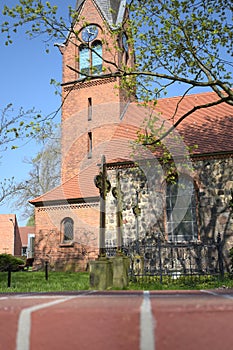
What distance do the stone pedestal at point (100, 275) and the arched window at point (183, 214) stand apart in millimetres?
7123

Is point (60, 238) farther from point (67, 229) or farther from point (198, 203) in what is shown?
point (198, 203)

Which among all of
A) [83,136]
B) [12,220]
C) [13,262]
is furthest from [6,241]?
[83,136]

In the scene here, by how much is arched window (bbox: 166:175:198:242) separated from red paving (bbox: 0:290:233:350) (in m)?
13.8

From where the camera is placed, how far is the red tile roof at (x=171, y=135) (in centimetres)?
1447

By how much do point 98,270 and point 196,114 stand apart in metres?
11.9

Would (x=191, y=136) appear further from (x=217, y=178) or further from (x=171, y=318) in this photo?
(x=171, y=318)

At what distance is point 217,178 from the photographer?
13.7 metres

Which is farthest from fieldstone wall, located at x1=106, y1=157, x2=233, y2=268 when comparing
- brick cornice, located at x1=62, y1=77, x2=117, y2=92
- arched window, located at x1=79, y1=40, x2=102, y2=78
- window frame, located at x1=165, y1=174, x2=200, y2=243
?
arched window, located at x1=79, y1=40, x2=102, y2=78

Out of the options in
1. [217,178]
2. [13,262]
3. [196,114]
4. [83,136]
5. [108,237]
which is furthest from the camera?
[13,262]

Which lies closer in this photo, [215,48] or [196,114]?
[215,48]

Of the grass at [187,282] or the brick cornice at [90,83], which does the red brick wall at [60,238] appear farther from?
the brick cornice at [90,83]

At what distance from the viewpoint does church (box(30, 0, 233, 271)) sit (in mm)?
13547

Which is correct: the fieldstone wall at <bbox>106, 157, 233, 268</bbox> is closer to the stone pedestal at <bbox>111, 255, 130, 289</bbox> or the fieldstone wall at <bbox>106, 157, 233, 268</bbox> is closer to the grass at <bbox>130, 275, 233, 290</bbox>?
the grass at <bbox>130, 275, 233, 290</bbox>

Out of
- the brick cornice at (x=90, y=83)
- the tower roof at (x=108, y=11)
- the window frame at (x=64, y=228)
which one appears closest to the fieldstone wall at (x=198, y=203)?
the window frame at (x=64, y=228)
